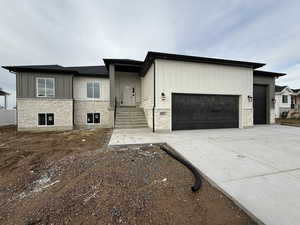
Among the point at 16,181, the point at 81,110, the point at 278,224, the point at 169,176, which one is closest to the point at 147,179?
the point at 169,176

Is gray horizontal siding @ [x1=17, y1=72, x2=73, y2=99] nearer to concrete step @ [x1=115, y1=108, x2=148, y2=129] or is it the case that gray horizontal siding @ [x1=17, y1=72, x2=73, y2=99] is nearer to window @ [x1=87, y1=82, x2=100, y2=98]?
window @ [x1=87, y1=82, x2=100, y2=98]

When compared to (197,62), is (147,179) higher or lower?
lower

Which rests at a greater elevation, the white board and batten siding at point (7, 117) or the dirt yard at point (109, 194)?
the white board and batten siding at point (7, 117)

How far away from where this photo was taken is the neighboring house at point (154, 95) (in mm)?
7555

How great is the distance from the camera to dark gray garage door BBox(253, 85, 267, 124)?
422 inches

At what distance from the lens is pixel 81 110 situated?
421 inches

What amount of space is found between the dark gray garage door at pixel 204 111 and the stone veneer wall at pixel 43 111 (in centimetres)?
818

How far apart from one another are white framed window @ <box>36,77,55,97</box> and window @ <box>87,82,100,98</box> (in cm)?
249

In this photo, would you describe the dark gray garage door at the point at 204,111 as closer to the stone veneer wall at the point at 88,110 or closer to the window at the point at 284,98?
the stone veneer wall at the point at 88,110

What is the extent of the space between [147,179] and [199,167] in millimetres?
1300

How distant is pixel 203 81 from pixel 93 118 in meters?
9.08

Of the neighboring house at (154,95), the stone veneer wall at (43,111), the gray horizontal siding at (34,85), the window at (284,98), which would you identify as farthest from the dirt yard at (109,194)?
the window at (284,98)

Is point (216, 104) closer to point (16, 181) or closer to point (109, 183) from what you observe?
point (109, 183)

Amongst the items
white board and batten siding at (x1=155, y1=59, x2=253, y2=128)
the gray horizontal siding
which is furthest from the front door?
white board and batten siding at (x1=155, y1=59, x2=253, y2=128)
